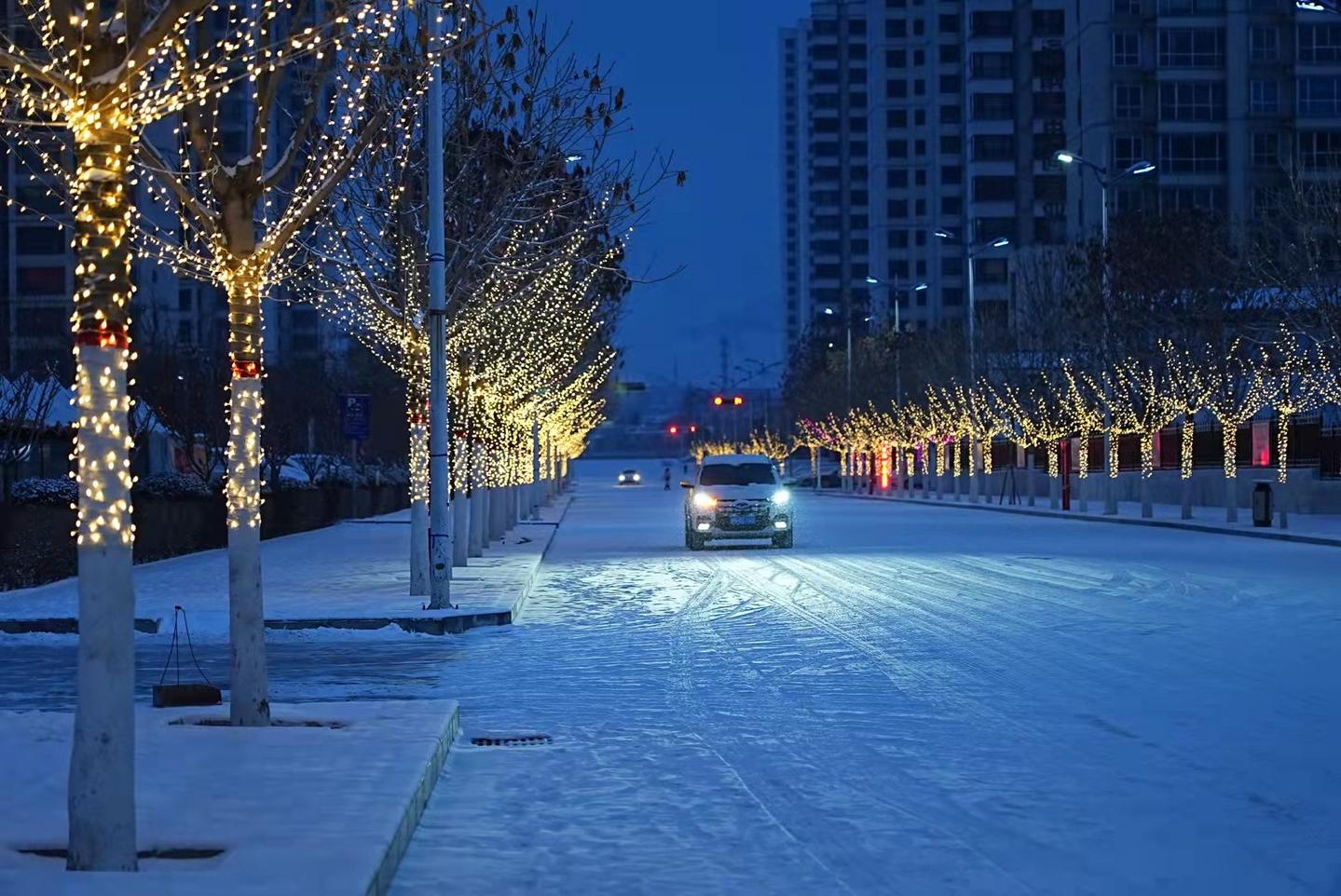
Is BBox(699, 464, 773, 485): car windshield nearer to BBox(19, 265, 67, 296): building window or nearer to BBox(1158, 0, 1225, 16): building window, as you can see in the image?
BBox(1158, 0, 1225, 16): building window

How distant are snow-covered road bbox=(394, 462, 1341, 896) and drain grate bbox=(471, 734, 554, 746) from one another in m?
0.19

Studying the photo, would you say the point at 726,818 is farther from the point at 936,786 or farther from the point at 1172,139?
the point at 1172,139

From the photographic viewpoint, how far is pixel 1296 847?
362 inches

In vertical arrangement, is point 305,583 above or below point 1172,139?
below

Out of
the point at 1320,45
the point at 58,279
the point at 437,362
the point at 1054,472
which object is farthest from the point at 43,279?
the point at 437,362

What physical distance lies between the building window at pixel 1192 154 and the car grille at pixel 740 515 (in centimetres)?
8143

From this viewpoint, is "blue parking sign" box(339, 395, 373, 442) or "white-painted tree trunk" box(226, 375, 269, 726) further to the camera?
"blue parking sign" box(339, 395, 373, 442)

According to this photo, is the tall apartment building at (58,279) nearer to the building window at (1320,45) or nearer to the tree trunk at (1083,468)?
the tree trunk at (1083,468)

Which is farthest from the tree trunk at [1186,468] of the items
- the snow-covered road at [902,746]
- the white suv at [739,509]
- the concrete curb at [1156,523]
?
the snow-covered road at [902,746]

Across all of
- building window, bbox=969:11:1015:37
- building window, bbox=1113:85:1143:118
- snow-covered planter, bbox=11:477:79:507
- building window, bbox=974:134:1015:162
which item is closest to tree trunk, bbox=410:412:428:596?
snow-covered planter, bbox=11:477:79:507

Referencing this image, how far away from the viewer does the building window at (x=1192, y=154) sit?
11619 cm

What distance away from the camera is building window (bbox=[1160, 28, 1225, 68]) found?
378 feet

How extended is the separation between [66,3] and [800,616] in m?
16.0

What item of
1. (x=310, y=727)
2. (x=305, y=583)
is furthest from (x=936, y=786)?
(x=305, y=583)
